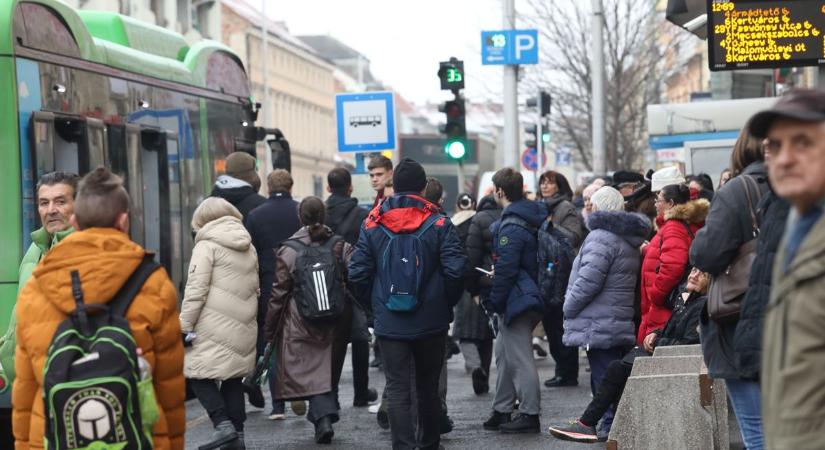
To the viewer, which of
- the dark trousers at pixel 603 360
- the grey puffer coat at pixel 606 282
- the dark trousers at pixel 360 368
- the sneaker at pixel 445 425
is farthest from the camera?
the dark trousers at pixel 360 368

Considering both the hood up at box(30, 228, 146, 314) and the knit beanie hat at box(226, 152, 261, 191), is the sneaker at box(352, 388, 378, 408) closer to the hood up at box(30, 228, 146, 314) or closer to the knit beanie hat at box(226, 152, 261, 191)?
the knit beanie hat at box(226, 152, 261, 191)

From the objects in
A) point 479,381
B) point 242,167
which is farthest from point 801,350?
point 479,381

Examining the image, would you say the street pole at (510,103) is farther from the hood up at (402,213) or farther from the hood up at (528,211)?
the hood up at (402,213)

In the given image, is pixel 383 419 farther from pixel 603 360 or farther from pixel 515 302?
pixel 603 360

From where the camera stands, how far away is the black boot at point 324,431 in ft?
36.4

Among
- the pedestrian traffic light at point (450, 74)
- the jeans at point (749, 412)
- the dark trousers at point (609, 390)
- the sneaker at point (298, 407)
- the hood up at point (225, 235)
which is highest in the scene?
the pedestrian traffic light at point (450, 74)

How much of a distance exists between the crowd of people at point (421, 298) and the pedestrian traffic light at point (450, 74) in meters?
6.96

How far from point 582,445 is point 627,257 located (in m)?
1.31

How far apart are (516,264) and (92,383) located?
5.88 m

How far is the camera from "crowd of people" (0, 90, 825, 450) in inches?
163

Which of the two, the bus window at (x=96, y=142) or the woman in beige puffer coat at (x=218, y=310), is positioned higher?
the bus window at (x=96, y=142)

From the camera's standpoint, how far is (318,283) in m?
11.0

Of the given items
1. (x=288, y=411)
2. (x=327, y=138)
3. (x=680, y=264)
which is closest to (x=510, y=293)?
(x=680, y=264)

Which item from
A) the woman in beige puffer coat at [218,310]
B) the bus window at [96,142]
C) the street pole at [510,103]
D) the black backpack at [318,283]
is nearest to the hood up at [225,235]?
the woman in beige puffer coat at [218,310]
